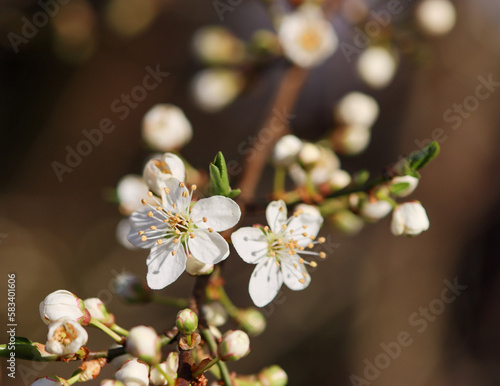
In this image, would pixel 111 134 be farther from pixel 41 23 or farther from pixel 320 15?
pixel 320 15

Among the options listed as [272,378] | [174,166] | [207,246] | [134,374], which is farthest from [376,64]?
[134,374]

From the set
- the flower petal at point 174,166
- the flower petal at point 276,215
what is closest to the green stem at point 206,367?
the flower petal at point 276,215

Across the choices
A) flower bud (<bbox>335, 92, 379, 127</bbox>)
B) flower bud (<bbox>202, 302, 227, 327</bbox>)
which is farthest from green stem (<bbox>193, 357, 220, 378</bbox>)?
flower bud (<bbox>335, 92, 379, 127</bbox>)

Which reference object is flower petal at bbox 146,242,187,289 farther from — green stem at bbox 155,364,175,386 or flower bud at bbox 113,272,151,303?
flower bud at bbox 113,272,151,303

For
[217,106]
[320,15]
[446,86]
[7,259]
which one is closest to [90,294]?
[7,259]

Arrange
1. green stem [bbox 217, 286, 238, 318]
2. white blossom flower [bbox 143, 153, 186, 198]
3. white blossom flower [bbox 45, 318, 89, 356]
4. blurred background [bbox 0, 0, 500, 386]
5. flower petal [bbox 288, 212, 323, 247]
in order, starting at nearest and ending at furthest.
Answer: white blossom flower [bbox 45, 318, 89, 356]
white blossom flower [bbox 143, 153, 186, 198]
flower petal [bbox 288, 212, 323, 247]
green stem [bbox 217, 286, 238, 318]
blurred background [bbox 0, 0, 500, 386]
